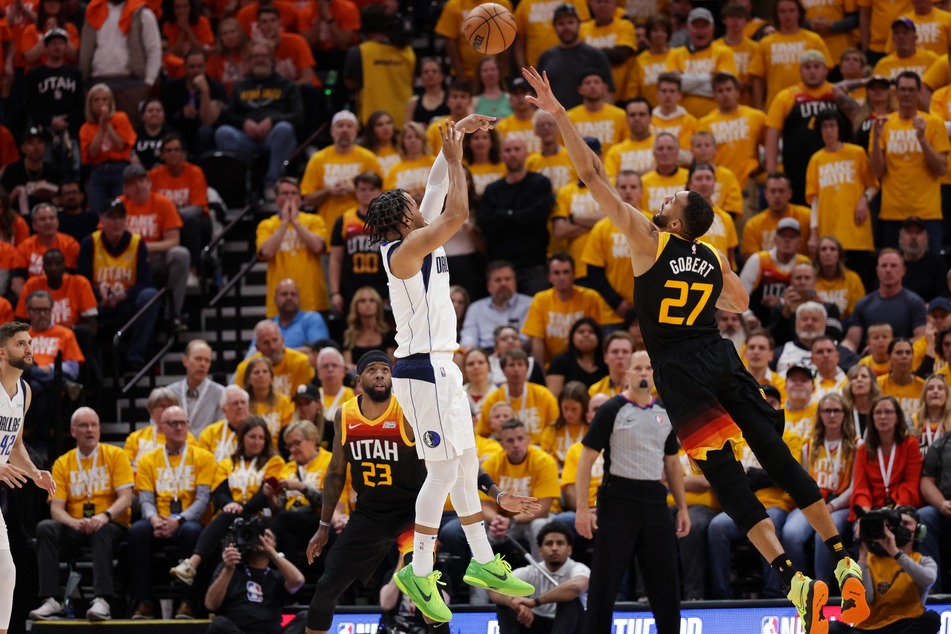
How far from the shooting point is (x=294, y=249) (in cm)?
1736

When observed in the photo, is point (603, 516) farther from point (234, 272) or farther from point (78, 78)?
point (78, 78)

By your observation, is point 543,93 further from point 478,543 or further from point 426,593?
point 426,593

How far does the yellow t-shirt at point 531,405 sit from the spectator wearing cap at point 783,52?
5.64 metres

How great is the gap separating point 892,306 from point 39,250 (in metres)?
9.79

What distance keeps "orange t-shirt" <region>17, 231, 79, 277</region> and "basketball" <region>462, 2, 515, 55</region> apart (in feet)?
29.3

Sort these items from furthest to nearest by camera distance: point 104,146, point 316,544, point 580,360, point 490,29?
point 104,146 → point 580,360 → point 316,544 → point 490,29

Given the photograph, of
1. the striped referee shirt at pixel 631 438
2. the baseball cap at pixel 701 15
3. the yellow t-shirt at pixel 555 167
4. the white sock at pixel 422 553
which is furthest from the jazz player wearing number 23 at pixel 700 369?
the baseball cap at pixel 701 15

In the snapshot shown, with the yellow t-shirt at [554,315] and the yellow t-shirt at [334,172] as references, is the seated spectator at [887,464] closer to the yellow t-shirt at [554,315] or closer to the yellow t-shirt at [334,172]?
the yellow t-shirt at [554,315]

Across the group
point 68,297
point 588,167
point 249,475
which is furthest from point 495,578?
point 68,297

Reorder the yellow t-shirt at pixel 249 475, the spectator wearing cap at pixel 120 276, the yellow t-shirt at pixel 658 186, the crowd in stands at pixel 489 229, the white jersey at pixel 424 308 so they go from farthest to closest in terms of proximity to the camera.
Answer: the spectator wearing cap at pixel 120 276
the yellow t-shirt at pixel 658 186
the yellow t-shirt at pixel 249 475
the crowd in stands at pixel 489 229
the white jersey at pixel 424 308

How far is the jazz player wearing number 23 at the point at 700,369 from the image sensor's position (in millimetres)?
9055

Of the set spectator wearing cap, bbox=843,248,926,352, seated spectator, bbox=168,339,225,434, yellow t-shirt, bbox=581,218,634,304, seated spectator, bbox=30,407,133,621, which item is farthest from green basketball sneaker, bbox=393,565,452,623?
yellow t-shirt, bbox=581,218,634,304

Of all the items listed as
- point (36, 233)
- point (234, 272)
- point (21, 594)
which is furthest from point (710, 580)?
point (36, 233)

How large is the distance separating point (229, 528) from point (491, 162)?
230 inches
